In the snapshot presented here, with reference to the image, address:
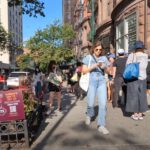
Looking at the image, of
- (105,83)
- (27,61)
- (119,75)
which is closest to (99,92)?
(105,83)

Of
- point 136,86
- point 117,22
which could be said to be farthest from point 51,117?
point 117,22

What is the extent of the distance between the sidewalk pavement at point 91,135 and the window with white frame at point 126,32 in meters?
12.6

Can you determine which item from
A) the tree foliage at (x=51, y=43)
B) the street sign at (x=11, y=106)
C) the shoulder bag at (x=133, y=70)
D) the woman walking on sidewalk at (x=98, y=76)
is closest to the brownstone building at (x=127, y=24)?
the shoulder bag at (x=133, y=70)

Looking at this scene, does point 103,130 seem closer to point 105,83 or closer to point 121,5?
point 105,83

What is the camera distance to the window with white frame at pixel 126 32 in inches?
917

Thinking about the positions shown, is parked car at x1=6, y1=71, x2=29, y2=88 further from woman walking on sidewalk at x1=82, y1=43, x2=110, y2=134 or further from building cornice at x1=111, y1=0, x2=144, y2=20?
building cornice at x1=111, y1=0, x2=144, y2=20

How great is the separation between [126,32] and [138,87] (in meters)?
14.9

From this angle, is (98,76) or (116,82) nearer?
(98,76)

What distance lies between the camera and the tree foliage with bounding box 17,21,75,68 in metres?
66.9

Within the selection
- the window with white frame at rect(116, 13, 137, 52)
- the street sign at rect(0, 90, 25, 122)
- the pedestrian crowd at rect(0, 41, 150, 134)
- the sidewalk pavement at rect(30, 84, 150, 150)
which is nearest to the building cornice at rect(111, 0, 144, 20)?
the window with white frame at rect(116, 13, 137, 52)

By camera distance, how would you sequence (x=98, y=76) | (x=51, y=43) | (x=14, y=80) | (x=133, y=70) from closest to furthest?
(x=98, y=76), (x=133, y=70), (x=14, y=80), (x=51, y=43)

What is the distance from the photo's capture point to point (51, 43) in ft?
225

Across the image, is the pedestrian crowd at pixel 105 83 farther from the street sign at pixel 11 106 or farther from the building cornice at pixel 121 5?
the building cornice at pixel 121 5

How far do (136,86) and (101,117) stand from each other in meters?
1.72
